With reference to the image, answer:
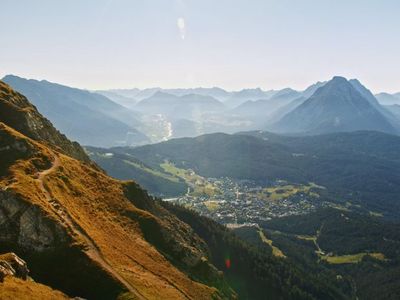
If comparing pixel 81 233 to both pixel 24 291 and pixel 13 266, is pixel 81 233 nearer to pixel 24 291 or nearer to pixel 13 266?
pixel 13 266

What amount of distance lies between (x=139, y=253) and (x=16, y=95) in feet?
302

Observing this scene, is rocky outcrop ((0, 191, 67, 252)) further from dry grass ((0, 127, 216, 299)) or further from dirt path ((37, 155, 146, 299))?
dirt path ((37, 155, 146, 299))

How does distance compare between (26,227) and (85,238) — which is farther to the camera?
(85,238)

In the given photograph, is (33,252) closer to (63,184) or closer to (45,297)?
(45,297)

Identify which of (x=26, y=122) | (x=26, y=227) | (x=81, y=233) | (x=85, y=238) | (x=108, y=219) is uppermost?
(x=26, y=122)

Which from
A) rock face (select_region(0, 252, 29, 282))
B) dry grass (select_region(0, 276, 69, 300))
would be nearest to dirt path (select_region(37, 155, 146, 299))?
dry grass (select_region(0, 276, 69, 300))

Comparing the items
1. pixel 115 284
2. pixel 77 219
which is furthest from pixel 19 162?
pixel 115 284

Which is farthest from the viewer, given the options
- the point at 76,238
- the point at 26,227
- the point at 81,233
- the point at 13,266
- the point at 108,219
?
the point at 108,219

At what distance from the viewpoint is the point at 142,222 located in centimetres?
12200

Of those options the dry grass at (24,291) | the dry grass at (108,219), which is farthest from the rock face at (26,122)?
the dry grass at (24,291)

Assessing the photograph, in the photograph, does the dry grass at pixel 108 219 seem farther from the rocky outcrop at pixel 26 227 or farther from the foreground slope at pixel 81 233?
the rocky outcrop at pixel 26 227

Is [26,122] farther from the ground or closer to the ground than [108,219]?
farther from the ground

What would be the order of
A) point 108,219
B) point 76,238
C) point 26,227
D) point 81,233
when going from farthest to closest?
point 108,219, point 81,233, point 76,238, point 26,227

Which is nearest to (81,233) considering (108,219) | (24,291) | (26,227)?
(26,227)
